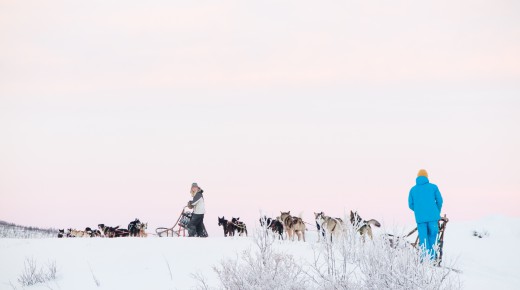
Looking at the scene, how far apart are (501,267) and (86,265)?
10793 millimetres

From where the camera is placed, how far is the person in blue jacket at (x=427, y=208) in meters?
12.3

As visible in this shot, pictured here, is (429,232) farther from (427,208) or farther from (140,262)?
(140,262)

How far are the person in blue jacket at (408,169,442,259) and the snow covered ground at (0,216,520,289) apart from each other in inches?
39.5

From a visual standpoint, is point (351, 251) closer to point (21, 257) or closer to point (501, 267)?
point (21, 257)

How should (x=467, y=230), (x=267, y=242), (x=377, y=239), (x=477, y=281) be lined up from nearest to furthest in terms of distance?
1. (x=377, y=239)
2. (x=267, y=242)
3. (x=477, y=281)
4. (x=467, y=230)

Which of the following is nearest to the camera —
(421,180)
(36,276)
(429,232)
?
(36,276)

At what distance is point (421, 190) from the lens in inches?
492

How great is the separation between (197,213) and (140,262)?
4.33 metres

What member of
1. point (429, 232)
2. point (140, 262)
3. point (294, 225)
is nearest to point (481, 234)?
point (294, 225)

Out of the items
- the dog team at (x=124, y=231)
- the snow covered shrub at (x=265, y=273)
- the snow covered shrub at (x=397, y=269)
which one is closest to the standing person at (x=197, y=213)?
the dog team at (x=124, y=231)

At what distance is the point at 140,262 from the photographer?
40.6 ft

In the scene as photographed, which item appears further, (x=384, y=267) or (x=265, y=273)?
(x=265, y=273)

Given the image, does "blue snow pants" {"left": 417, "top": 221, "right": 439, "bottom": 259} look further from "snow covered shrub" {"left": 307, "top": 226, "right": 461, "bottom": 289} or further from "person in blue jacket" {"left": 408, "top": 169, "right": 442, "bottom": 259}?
"snow covered shrub" {"left": 307, "top": 226, "right": 461, "bottom": 289}

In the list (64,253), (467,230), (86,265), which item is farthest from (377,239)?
(467,230)
